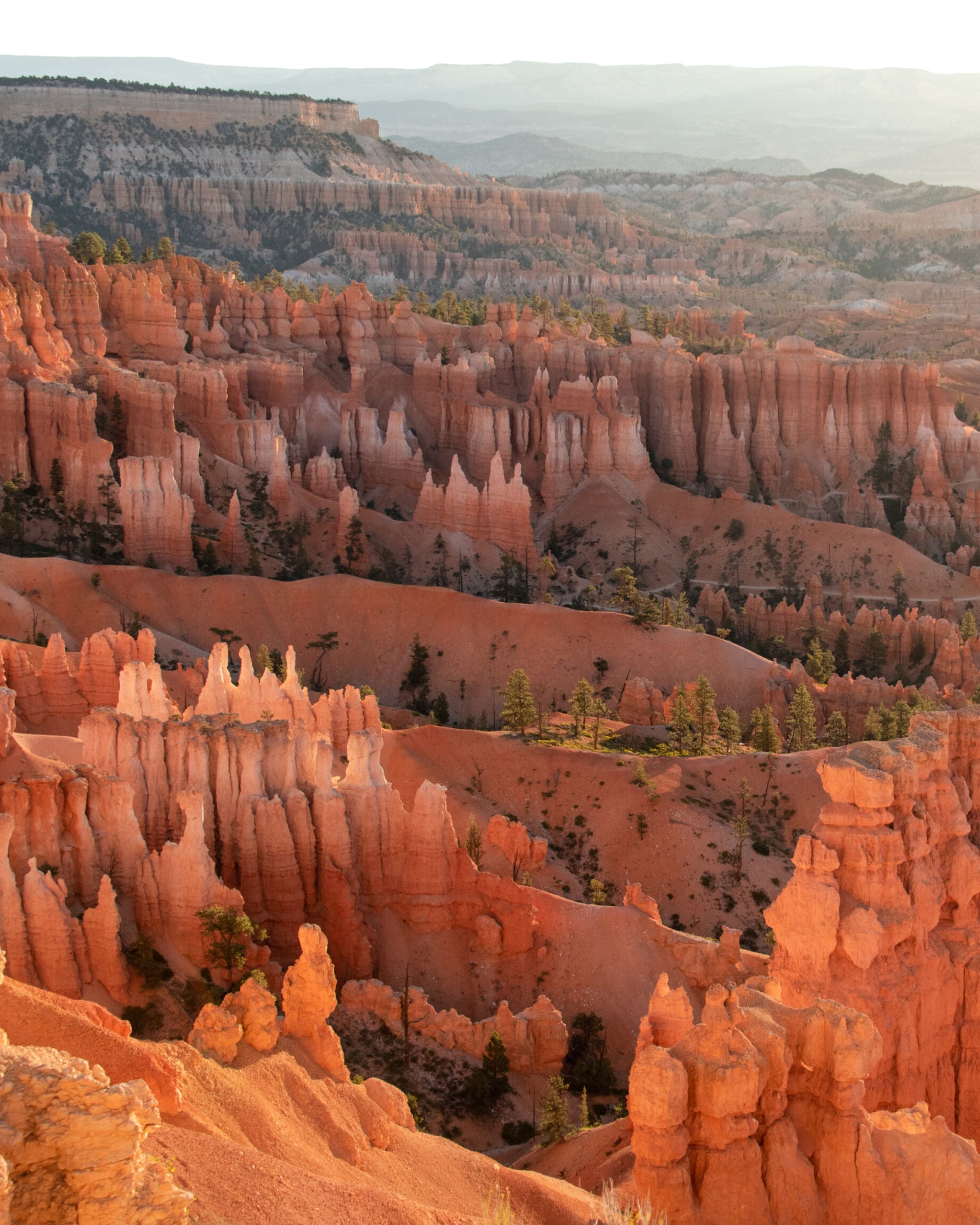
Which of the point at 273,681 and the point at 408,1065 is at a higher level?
the point at 273,681

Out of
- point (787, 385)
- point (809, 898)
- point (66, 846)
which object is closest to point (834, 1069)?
point (809, 898)

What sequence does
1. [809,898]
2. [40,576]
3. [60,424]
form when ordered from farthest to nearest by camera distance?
[60,424], [40,576], [809,898]

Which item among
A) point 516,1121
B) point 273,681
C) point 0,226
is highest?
point 0,226

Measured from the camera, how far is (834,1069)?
906 inches

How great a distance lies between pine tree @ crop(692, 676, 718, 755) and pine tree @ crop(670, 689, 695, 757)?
756 mm

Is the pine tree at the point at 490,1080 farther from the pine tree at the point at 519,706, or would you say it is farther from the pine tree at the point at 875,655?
the pine tree at the point at 875,655

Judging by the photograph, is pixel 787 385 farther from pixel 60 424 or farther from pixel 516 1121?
pixel 516 1121

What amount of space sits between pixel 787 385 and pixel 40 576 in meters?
60.1

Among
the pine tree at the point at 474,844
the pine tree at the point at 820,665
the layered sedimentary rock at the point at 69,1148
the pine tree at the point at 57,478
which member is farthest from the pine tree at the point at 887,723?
the layered sedimentary rock at the point at 69,1148

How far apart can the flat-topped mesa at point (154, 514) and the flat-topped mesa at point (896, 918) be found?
47658 millimetres

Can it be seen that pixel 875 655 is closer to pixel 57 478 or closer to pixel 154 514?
pixel 154 514

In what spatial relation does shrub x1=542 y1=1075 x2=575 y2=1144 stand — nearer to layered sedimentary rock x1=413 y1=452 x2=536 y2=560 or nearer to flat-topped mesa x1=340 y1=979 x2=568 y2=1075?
flat-topped mesa x1=340 y1=979 x2=568 y2=1075

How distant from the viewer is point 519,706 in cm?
5972

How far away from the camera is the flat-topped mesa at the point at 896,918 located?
2730cm
